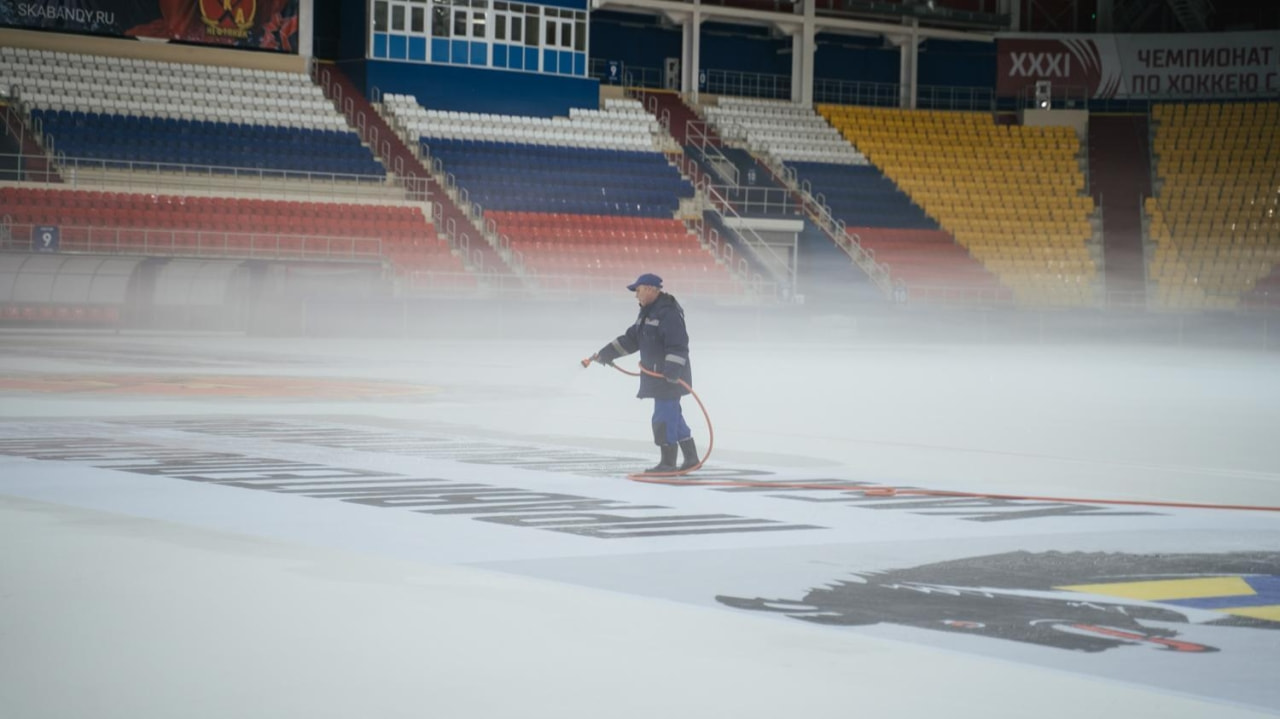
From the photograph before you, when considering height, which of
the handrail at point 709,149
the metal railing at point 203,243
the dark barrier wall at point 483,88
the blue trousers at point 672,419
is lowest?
the blue trousers at point 672,419

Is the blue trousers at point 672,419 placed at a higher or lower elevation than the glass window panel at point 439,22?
lower

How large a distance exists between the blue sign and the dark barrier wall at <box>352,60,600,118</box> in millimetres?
16355

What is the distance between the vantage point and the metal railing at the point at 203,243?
38.0 metres

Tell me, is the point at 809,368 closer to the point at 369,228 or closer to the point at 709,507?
the point at 369,228

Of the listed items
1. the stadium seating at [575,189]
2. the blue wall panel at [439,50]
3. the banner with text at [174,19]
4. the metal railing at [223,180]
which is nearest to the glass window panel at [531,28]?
the stadium seating at [575,189]

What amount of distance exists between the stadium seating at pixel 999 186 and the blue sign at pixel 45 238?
27.5m

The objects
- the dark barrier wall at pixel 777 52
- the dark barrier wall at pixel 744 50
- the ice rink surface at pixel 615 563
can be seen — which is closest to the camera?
the ice rink surface at pixel 615 563

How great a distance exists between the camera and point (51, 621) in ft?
22.9

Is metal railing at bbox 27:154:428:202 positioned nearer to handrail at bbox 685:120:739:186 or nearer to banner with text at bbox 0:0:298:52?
banner with text at bbox 0:0:298:52

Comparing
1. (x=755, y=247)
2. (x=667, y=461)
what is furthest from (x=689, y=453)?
(x=755, y=247)

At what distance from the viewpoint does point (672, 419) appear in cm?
1357

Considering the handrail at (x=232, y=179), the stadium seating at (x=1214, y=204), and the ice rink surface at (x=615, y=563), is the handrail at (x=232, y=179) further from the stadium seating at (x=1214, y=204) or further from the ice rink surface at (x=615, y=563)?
the ice rink surface at (x=615, y=563)

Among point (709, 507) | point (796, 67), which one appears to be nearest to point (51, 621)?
point (709, 507)

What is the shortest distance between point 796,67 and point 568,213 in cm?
1531
